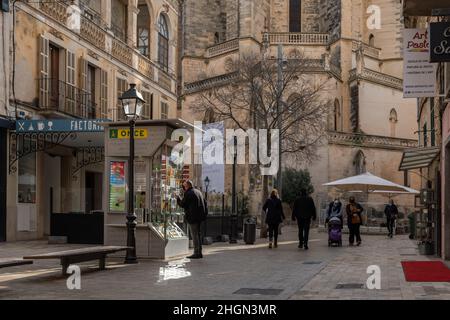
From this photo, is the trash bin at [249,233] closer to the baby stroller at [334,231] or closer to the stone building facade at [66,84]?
the baby stroller at [334,231]

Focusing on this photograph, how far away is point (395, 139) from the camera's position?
181ft

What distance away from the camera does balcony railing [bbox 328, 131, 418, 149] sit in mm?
51438

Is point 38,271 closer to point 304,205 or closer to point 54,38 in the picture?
point 304,205

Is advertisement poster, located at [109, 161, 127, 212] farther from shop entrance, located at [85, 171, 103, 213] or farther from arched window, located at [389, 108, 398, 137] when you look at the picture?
arched window, located at [389, 108, 398, 137]

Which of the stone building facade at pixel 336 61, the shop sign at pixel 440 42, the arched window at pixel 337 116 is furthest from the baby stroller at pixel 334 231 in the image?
the arched window at pixel 337 116

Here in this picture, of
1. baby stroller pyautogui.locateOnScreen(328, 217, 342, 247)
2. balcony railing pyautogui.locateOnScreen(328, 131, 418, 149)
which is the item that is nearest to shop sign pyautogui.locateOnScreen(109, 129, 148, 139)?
baby stroller pyautogui.locateOnScreen(328, 217, 342, 247)

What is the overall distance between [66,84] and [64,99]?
0.51 m

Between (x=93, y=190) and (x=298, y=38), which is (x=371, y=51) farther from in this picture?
(x=93, y=190)

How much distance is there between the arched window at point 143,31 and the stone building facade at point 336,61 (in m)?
17.2

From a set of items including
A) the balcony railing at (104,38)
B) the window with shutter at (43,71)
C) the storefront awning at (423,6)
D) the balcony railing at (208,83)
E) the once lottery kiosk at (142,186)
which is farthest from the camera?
the balcony railing at (208,83)

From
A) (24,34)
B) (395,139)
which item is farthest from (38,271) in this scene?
(395,139)

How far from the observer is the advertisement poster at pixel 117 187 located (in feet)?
51.2

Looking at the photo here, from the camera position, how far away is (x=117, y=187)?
1563 centimetres
